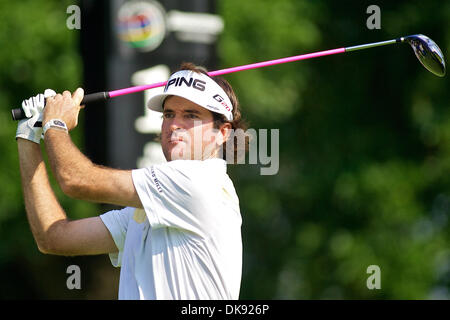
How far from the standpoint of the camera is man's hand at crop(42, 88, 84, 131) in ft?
18.8

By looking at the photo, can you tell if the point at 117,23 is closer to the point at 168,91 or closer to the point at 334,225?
the point at 168,91

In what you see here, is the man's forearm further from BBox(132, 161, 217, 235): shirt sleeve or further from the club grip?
BBox(132, 161, 217, 235): shirt sleeve

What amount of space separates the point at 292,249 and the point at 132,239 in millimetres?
11281

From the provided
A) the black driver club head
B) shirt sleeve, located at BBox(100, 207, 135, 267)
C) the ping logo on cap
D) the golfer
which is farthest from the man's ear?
the black driver club head

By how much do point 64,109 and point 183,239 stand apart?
37.3 inches

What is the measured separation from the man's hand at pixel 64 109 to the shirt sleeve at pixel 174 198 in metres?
0.49

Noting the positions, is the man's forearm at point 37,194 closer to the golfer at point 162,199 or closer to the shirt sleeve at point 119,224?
the golfer at point 162,199

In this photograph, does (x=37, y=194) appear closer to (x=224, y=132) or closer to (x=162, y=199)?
(x=162, y=199)

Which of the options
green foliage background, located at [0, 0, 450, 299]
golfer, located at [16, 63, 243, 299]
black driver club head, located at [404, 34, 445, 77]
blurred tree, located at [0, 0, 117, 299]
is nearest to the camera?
golfer, located at [16, 63, 243, 299]

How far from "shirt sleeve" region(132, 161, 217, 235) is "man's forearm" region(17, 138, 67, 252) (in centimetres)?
61

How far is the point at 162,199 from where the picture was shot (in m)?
5.55

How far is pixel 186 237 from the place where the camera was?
555 cm

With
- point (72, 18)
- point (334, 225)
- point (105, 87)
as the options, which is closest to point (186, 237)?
point (105, 87)

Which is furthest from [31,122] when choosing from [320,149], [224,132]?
[320,149]
